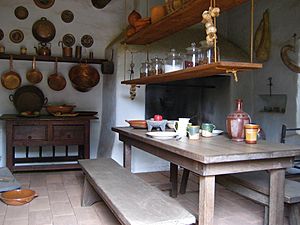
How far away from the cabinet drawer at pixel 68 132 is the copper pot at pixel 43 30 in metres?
1.28

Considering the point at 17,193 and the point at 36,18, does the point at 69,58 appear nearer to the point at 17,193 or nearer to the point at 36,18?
the point at 36,18

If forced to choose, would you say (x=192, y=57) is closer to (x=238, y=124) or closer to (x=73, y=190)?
(x=238, y=124)

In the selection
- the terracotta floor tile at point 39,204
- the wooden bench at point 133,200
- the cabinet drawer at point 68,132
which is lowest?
the terracotta floor tile at point 39,204

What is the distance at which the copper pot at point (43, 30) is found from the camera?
14.8 ft

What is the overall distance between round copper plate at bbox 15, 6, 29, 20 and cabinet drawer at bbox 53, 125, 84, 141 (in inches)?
62.7

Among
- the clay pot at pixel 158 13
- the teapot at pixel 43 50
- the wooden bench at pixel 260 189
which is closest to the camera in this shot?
the wooden bench at pixel 260 189

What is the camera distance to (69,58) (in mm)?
4559

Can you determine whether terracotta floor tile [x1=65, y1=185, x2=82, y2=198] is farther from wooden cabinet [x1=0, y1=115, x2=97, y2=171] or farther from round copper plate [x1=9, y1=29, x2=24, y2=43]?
round copper plate [x1=9, y1=29, x2=24, y2=43]

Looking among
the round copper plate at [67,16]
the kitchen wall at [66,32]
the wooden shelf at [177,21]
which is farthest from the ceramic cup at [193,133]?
the round copper plate at [67,16]

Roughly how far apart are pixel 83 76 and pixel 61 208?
2125 millimetres

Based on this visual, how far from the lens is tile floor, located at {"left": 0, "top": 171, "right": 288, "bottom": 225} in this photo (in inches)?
105

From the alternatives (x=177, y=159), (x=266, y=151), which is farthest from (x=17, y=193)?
(x=266, y=151)

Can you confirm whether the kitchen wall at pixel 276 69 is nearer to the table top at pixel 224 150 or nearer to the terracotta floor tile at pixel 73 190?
the table top at pixel 224 150

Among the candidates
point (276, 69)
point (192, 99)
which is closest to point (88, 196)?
point (192, 99)
